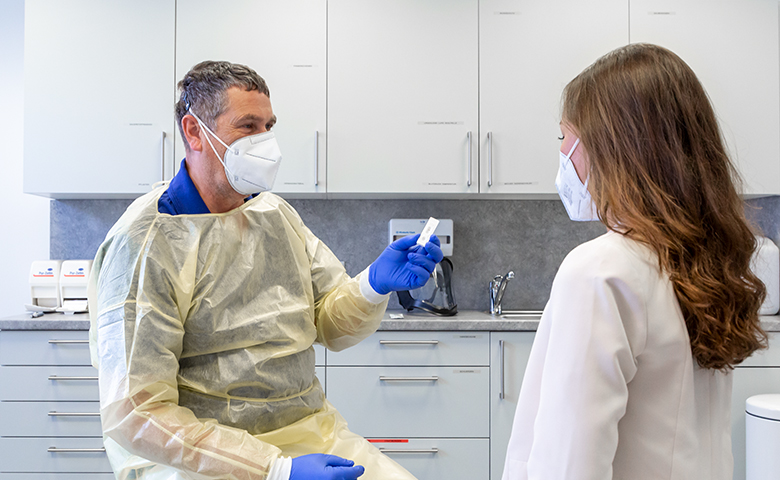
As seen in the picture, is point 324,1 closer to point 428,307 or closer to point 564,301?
point 428,307

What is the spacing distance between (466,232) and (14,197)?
2310 millimetres

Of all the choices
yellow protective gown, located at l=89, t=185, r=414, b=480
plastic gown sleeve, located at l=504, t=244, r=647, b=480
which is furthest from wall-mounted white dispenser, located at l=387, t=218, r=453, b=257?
plastic gown sleeve, located at l=504, t=244, r=647, b=480

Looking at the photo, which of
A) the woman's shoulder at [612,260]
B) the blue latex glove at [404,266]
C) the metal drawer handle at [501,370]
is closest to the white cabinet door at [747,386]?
the metal drawer handle at [501,370]

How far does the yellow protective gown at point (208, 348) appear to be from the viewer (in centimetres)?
89

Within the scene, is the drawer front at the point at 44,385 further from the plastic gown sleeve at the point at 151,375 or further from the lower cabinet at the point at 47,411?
the plastic gown sleeve at the point at 151,375

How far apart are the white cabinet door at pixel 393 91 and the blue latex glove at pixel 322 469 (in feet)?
5.12

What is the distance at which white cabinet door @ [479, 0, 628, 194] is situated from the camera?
7.76 ft

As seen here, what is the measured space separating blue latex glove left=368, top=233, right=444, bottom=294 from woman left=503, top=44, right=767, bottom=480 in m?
0.52

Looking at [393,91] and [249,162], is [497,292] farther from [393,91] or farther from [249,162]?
[249,162]

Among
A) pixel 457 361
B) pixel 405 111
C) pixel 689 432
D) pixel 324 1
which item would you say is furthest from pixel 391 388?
pixel 324 1

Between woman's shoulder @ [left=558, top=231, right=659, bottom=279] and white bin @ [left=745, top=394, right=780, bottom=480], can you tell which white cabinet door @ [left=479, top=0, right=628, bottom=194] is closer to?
white bin @ [left=745, top=394, right=780, bottom=480]

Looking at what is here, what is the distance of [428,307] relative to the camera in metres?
2.38

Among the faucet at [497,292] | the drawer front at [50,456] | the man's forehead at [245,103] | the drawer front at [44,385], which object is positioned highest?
the man's forehead at [245,103]

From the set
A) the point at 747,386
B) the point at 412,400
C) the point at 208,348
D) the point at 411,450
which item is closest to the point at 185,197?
the point at 208,348
